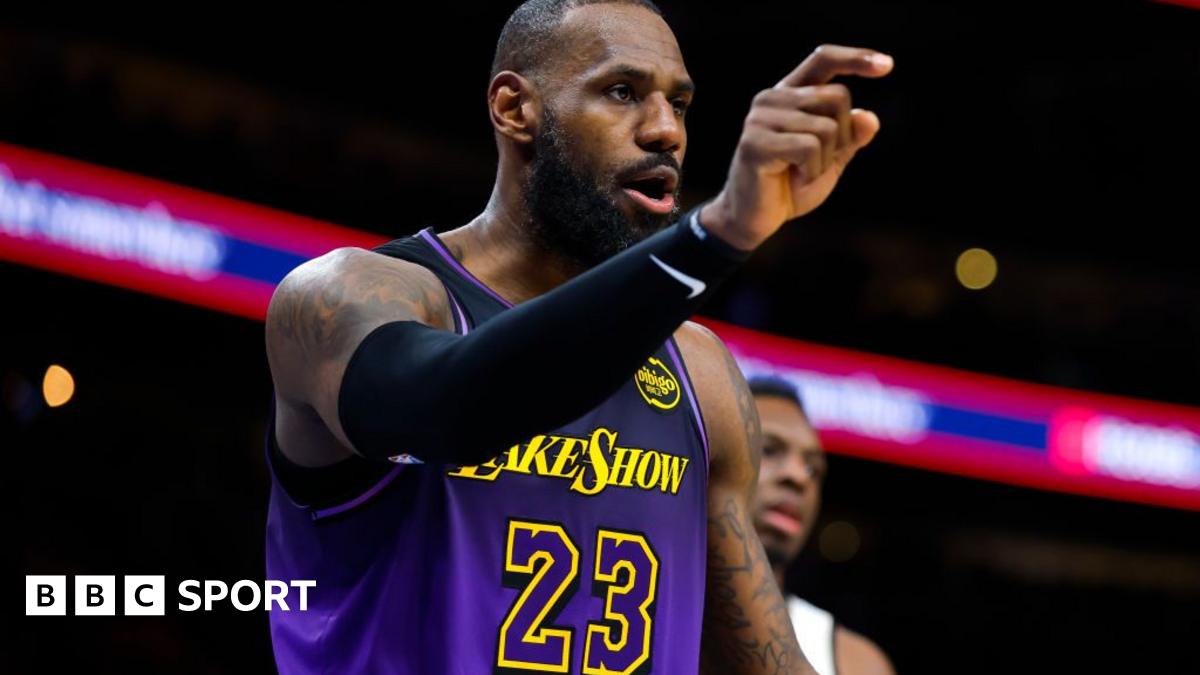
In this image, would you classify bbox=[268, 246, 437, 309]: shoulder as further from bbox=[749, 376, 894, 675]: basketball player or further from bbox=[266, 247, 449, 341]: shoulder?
bbox=[749, 376, 894, 675]: basketball player

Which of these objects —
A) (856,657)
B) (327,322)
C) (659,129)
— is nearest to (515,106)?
(659,129)

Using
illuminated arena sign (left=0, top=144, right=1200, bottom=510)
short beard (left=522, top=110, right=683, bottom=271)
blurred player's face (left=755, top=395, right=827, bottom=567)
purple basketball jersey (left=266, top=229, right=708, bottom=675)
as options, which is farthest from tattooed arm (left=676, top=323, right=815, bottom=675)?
illuminated arena sign (left=0, top=144, right=1200, bottom=510)

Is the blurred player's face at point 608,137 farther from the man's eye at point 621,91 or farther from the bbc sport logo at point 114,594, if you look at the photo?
the bbc sport logo at point 114,594

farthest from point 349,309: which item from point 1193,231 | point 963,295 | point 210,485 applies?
point 1193,231

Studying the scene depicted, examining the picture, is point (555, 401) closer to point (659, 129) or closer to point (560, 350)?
point (560, 350)

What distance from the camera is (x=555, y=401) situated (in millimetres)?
1977

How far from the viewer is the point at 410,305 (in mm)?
2479

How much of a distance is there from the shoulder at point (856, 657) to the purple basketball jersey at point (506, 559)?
113 inches

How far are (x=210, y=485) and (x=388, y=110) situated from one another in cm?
419

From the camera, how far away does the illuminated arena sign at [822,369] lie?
8141mm

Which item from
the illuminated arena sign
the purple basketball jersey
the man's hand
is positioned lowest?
the purple basketball jersey

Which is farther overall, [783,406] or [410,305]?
[783,406]

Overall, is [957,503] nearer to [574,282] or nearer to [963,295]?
[963,295]

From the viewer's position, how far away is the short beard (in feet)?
9.20
